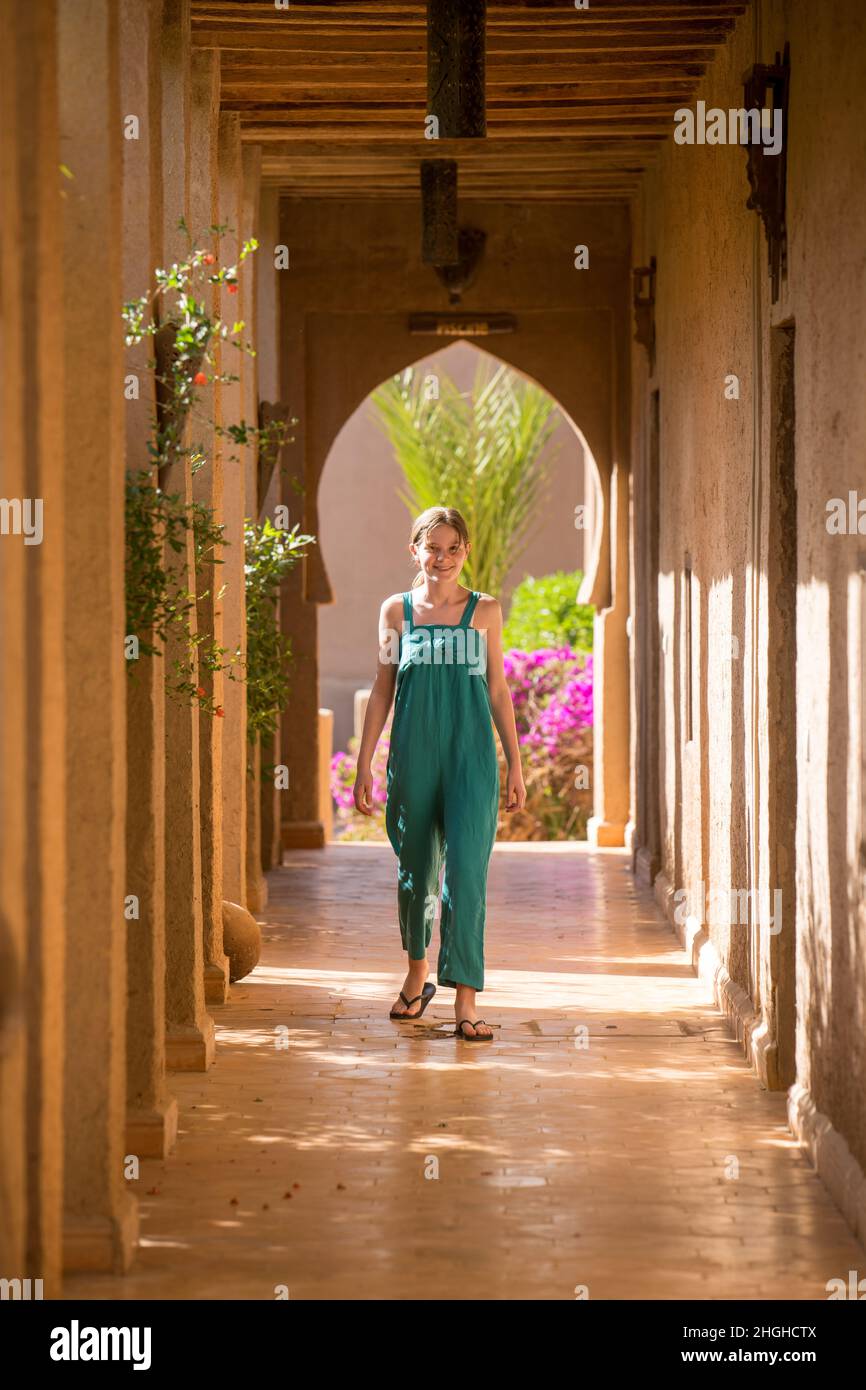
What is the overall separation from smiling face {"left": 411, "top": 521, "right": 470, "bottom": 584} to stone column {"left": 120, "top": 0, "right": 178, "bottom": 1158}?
5.57 feet

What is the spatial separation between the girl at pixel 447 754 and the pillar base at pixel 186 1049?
95 cm

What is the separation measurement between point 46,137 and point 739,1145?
3590 millimetres

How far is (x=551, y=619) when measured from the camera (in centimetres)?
1798

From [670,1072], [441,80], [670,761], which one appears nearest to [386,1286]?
[670,1072]

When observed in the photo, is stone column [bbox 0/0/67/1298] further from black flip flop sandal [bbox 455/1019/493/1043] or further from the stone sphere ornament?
the stone sphere ornament

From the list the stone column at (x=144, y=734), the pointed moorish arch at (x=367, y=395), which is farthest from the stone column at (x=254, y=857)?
the stone column at (x=144, y=734)

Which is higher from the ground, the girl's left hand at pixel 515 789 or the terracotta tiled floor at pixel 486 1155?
the girl's left hand at pixel 515 789

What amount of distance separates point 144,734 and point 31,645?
1.64 m

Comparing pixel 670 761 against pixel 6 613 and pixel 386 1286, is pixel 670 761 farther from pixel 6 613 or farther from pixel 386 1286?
pixel 6 613

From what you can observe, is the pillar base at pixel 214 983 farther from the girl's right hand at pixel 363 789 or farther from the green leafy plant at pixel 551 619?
the green leafy plant at pixel 551 619

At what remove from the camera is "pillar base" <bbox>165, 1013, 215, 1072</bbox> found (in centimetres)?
677

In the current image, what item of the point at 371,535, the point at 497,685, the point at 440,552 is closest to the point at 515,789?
the point at 497,685

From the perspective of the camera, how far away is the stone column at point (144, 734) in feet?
17.8

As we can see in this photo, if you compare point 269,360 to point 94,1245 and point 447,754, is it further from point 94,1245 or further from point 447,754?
point 94,1245
